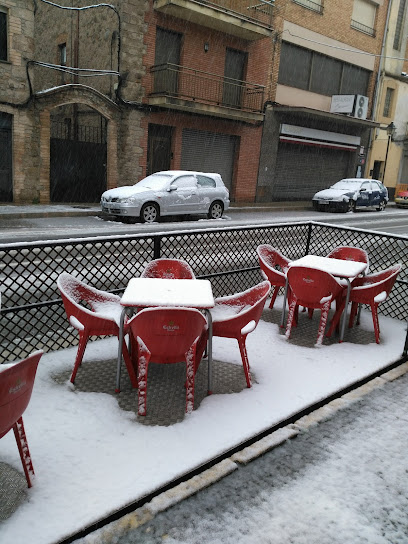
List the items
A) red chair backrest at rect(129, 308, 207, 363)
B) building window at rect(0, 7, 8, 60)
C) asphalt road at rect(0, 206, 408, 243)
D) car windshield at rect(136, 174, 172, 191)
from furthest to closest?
building window at rect(0, 7, 8, 60), car windshield at rect(136, 174, 172, 191), asphalt road at rect(0, 206, 408, 243), red chair backrest at rect(129, 308, 207, 363)

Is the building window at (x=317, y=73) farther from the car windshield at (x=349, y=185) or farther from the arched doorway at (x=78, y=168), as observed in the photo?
the arched doorway at (x=78, y=168)

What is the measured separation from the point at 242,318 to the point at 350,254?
2.96 m

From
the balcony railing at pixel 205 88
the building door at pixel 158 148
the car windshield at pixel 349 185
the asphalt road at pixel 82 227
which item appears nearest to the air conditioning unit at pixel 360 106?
the car windshield at pixel 349 185

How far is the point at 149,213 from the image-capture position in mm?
14969

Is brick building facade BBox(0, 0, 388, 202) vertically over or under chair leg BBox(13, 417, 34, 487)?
over

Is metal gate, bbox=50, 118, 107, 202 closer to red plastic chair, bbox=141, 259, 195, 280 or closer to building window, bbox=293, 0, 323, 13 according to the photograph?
building window, bbox=293, 0, 323, 13

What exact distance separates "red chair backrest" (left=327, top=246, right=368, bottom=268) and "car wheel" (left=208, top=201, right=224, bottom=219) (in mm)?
10550

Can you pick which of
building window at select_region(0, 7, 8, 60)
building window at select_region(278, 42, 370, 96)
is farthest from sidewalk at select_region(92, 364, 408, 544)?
building window at select_region(278, 42, 370, 96)

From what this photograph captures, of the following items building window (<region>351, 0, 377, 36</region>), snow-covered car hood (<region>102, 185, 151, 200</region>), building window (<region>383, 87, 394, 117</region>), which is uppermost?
building window (<region>351, 0, 377, 36</region>)

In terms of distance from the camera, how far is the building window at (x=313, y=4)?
25.0 meters

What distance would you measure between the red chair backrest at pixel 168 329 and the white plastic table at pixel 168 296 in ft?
1.15

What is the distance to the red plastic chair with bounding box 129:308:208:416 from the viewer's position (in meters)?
3.46

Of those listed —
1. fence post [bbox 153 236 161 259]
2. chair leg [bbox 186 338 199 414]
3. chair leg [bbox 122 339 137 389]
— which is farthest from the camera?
fence post [bbox 153 236 161 259]

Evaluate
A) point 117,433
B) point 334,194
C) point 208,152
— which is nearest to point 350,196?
point 334,194
